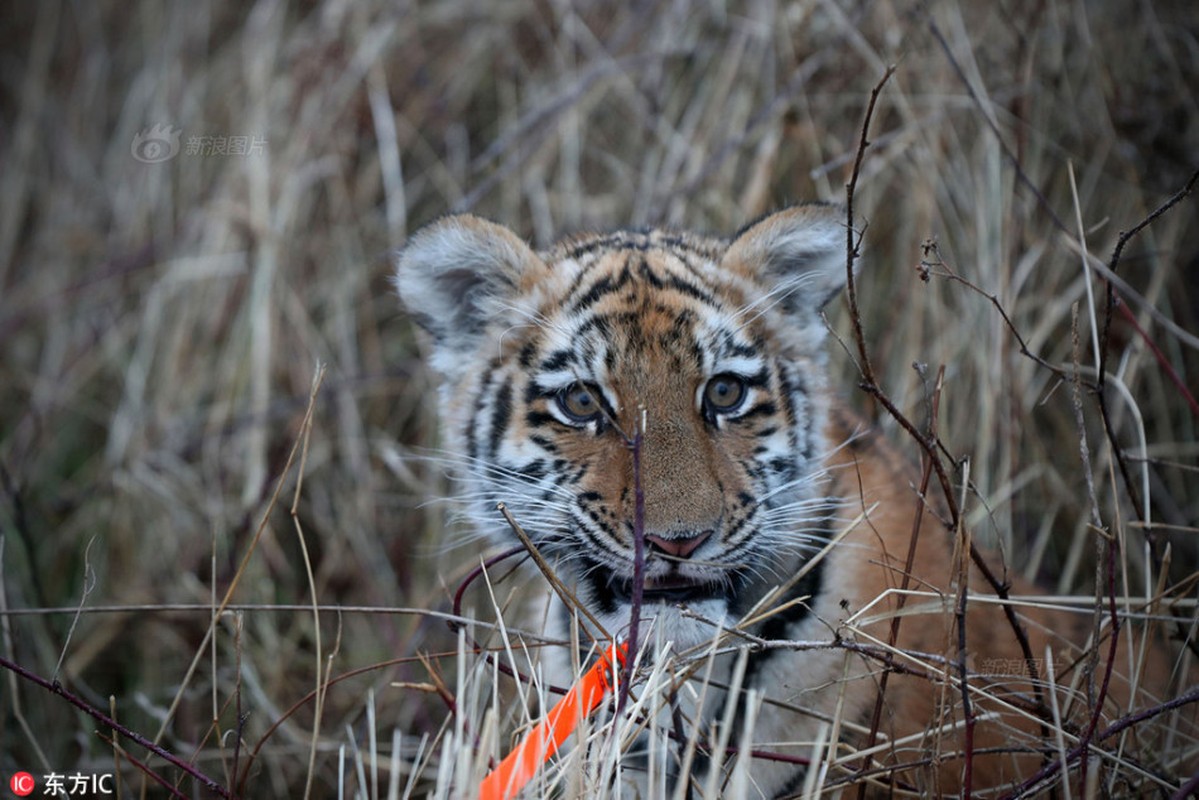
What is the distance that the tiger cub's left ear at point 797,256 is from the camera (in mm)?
2791

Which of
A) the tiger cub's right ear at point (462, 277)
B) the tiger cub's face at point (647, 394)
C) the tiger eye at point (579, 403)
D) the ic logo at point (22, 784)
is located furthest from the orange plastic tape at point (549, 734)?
the ic logo at point (22, 784)

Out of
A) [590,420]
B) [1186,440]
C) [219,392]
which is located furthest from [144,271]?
[1186,440]

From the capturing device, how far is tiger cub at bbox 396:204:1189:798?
2.29 m

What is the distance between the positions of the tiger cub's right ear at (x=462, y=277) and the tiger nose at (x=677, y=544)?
2.76 ft

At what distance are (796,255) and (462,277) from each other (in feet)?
3.04

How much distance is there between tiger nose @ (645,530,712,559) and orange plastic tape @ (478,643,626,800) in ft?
0.73

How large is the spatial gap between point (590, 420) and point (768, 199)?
1999 millimetres

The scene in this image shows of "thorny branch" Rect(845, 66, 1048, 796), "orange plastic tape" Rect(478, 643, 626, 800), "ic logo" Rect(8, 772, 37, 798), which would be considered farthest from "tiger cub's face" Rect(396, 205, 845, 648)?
"ic logo" Rect(8, 772, 37, 798)

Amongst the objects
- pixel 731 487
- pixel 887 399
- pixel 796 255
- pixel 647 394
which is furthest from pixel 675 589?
pixel 796 255

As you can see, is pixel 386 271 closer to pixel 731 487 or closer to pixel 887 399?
pixel 731 487

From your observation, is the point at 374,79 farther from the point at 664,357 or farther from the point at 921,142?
the point at 664,357

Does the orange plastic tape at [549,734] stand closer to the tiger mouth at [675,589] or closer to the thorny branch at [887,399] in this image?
the tiger mouth at [675,589]

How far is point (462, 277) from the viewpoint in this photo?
2938 millimetres

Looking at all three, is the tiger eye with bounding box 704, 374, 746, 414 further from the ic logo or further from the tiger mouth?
the ic logo
